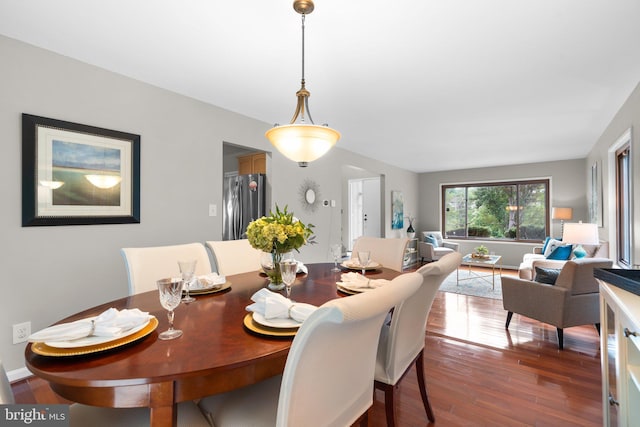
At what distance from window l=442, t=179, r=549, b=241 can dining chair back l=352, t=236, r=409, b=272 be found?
5591 mm

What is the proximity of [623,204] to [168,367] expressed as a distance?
4.76m

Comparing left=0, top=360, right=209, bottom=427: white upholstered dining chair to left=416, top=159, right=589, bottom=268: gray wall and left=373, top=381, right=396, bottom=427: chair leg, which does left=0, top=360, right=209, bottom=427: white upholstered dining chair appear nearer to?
left=373, top=381, right=396, bottom=427: chair leg

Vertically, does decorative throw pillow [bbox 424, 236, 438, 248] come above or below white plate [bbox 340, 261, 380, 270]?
below

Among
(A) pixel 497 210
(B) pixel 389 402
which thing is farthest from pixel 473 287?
(B) pixel 389 402

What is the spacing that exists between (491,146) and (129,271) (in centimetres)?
528

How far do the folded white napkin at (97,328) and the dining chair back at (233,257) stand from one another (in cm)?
112

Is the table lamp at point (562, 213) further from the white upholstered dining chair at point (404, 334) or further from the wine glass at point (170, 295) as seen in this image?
the wine glass at point (170, 295)

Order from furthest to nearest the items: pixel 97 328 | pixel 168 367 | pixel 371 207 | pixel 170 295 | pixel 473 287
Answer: pixel 371 207 → pixel 473 287 → pixel 170 295 → pixel 97 328 → pixel 168 367

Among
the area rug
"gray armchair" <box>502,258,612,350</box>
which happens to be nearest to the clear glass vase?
"gray armchair" <box>502,258,612,350</box>

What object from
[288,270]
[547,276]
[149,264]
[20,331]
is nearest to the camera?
[288,270]

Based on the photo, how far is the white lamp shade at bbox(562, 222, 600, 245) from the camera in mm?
3426

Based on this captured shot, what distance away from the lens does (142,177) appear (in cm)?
256

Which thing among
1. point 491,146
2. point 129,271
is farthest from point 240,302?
point 491,146

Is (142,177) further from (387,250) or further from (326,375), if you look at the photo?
(326,375)
